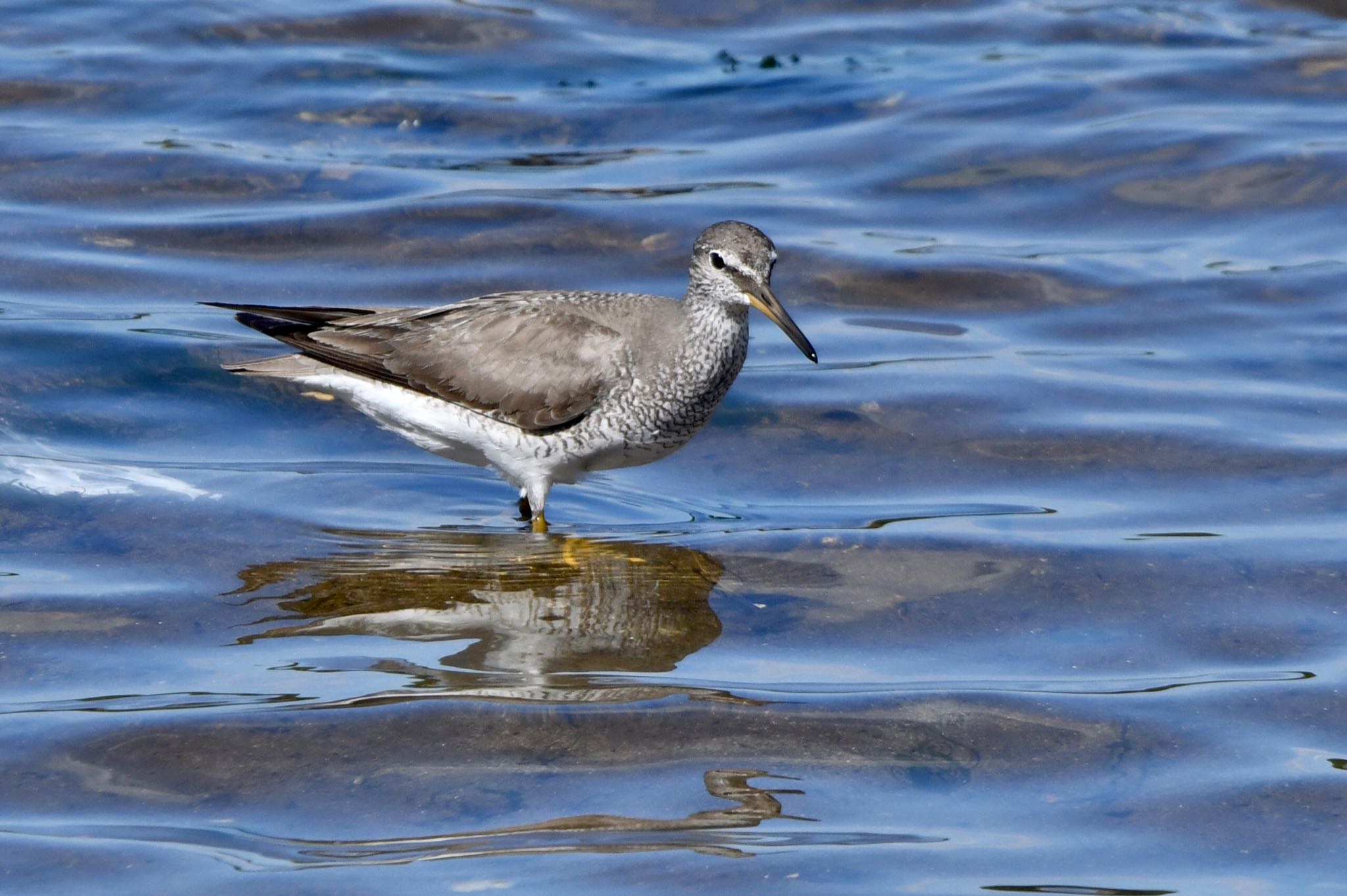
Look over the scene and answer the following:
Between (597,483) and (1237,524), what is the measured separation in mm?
3517

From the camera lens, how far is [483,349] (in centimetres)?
877

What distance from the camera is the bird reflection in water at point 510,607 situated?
22.1 feet

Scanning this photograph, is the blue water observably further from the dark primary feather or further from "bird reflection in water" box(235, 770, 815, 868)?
the dark primary feather

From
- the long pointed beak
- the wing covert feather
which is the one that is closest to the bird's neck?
the long pointed beak

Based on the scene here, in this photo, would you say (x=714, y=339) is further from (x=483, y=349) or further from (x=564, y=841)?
(x=564, y=841)

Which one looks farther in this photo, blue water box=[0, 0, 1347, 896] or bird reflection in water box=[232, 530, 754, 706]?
bird reflection in water box=[232, 530, 754, 706]

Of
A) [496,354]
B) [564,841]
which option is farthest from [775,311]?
[564,841]

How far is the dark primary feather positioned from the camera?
27.8 feet

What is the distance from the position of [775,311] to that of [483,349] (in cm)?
159

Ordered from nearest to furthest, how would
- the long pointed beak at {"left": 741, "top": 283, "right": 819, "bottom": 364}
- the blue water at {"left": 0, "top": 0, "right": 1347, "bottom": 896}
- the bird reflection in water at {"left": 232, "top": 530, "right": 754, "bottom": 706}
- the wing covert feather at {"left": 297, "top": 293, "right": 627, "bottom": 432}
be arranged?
1. the blue water at {"left": 0, "top": 0, "right": 1347, "bottom": 896}
2. the bird reflection in water at {"left": 232, "top": 530, "right": 754, "bottom": 706}
3. the long pointed beak at {"left": 741, "top": 283, "right": 819, "bottom": 364}
4. the wing covert feather at {"left": 297, "top": 293, "right": 627, "bottom": 432}

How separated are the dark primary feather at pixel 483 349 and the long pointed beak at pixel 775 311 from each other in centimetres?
72

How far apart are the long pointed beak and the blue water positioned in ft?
3.17

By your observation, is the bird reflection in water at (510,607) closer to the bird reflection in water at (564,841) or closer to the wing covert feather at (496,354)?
the wing covert feather at (496,354)

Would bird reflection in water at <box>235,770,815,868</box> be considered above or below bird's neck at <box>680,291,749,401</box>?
below
